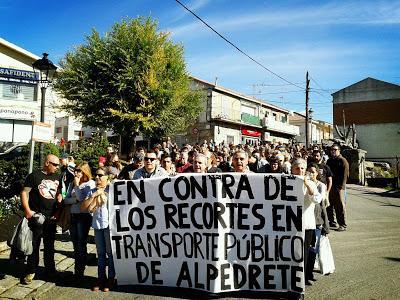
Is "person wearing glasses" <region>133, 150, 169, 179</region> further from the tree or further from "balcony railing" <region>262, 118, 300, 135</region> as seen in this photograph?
"balcony railing" <region>262, 118, 300, 135</region>

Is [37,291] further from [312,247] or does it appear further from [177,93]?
[177,93]

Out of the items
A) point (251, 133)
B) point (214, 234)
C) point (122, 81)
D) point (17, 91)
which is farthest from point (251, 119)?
point (214, 234)

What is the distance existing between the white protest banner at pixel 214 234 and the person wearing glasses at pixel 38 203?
1097mm

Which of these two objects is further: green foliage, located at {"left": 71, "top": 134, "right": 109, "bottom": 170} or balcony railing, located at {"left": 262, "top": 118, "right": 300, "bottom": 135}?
balcony railing, located at {"left": 262, "top": 118, "right": 300, "bottom": 135}

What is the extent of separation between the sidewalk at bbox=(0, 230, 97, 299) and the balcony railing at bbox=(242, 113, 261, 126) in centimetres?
3707

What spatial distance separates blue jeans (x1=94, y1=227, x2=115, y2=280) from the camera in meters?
4.93

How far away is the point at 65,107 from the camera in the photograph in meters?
23.7

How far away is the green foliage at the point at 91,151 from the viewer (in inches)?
682

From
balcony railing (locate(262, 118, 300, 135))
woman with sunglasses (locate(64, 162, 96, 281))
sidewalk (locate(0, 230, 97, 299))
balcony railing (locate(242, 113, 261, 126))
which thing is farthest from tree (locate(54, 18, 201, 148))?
balcony railing (locate(262, 118, 300, 135))

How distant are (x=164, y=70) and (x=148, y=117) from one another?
134 inches

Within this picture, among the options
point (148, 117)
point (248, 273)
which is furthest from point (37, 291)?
point (148, 117)

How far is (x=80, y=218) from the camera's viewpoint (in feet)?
17.5

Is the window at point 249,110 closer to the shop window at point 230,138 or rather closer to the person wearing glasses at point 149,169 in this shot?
the shop window at point 230,138

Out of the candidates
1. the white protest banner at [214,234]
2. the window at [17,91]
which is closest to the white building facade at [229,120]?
the window at [17,91]
